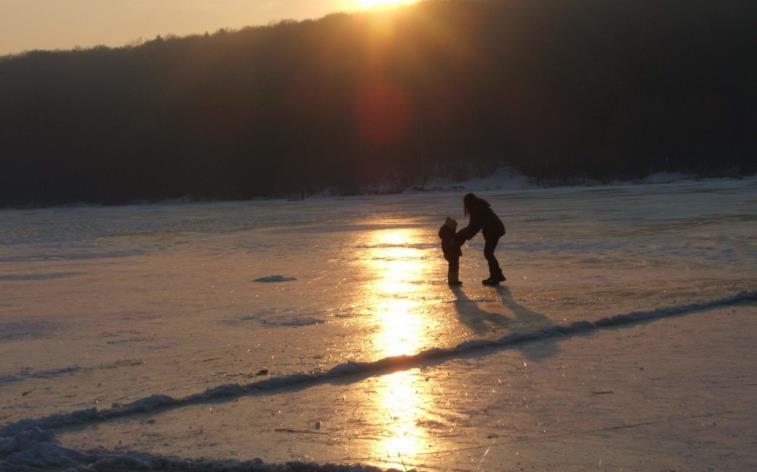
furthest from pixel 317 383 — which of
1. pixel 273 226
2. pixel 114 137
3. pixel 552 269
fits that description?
pixel 114 137

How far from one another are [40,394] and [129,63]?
128459mm

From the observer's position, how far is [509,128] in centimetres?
8406

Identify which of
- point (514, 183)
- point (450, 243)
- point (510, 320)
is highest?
point (450, 243)

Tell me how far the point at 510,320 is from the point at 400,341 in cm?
148

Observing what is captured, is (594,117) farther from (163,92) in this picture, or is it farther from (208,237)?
(208,237)

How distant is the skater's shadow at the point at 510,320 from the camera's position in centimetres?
843

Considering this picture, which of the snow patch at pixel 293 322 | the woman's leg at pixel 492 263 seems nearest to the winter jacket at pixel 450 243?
the woman's leg at pixel 492 263

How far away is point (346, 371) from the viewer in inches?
304

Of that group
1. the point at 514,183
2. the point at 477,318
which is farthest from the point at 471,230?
the point at 514,183

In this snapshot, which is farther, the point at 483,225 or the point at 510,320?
the point at 483,225

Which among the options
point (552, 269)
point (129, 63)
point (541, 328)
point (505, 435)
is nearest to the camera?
point (505, 435)

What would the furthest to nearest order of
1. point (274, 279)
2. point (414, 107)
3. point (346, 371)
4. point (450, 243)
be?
point (414, 107), point (274, 279), point (450, 243), point (346, 371)

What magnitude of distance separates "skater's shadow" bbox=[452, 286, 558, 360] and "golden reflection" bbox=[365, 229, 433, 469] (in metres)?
0.43

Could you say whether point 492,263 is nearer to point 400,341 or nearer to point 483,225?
point 483,225
